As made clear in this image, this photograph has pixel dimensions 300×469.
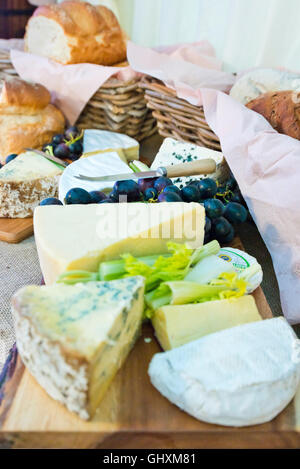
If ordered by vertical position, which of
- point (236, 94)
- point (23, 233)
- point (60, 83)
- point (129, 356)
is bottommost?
point (23, 233)

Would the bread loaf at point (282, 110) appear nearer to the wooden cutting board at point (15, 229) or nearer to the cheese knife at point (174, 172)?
the cheese knife at point (174, 172)

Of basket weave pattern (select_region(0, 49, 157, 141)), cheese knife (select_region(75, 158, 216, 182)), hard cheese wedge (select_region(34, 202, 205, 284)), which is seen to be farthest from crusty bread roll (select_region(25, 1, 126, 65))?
hard cheese wedge (select_region(34, 202, 205, 284))

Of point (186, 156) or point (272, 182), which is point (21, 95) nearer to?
point (186, 156)

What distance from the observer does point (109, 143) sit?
5.42 feet

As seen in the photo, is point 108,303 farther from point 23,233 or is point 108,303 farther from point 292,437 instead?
point 23,233

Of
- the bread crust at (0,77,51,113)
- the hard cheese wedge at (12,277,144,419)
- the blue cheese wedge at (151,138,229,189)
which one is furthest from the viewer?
the bread crust at (0,77,51,113)

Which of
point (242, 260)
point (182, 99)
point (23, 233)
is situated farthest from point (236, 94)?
point (23, 233)

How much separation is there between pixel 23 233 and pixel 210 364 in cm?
83

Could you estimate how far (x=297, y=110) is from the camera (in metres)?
1.25

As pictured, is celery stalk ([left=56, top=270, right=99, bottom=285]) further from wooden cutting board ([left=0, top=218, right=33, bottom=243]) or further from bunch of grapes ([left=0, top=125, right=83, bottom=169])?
bunch of grapes ([left=0, top=125, right=83, bottom=169])

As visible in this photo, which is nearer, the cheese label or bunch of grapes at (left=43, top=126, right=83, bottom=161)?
the cheese label

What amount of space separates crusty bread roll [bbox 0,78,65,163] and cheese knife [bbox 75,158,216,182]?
47 cm

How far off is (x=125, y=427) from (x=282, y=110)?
1.03 metres

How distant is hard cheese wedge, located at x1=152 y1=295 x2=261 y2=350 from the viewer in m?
0.78
